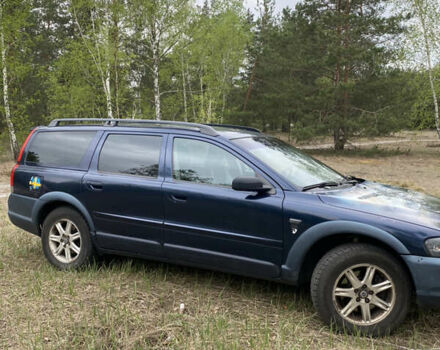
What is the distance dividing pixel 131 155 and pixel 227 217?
4.45 ft

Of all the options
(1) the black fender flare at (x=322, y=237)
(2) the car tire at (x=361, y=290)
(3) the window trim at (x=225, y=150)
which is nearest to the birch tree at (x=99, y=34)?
(3) the window trim at (x=225, y=150)

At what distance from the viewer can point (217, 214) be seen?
3.80m

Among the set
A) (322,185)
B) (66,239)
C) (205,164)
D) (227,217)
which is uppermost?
(205,164)

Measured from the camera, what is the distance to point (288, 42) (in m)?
27.9

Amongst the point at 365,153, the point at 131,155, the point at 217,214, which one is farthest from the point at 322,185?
the point at 365,153

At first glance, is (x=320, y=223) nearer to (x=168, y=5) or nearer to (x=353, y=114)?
(x=168, y=5)

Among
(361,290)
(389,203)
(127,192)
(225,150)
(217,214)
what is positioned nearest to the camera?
(361,290)

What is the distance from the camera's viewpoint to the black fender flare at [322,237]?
124 inches

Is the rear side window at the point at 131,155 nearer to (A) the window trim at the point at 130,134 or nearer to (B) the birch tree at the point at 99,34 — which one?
(A) the window trim at the point at 130,134

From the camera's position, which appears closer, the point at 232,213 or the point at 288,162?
the point at 232,213

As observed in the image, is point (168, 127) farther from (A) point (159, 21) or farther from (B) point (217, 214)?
(A) point (159, 21)

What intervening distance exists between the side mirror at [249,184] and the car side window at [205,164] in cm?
20

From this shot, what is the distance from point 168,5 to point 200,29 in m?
2.08

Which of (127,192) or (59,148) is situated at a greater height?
(59,148)
